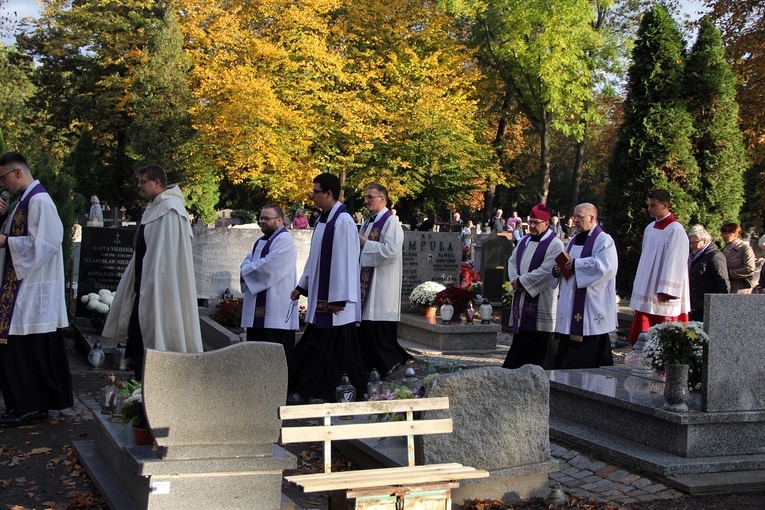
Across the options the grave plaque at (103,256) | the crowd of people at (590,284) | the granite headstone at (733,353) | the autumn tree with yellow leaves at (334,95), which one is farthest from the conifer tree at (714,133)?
the autumn tree with yellow leaves at (334,95)

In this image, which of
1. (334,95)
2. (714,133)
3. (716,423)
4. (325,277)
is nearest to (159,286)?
(325,277)

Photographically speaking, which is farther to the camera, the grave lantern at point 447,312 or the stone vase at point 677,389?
the grave lantern at point 447,312

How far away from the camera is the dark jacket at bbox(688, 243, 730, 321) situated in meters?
10.9

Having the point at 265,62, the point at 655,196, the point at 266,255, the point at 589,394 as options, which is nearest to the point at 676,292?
the point at 655,196

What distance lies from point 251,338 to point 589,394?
12.7 ft

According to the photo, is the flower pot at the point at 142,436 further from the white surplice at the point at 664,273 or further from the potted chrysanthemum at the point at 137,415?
the white surplice at the point at 664,273

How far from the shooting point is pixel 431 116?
36094 millimetres

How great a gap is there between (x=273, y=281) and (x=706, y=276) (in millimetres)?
5262

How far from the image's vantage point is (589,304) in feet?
31.7

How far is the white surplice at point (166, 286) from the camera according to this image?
715 cm

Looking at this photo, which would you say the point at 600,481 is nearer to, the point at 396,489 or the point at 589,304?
the point at 396,489

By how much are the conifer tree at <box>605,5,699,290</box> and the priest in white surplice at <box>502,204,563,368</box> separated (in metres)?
5.57

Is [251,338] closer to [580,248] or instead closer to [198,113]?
[580,248]

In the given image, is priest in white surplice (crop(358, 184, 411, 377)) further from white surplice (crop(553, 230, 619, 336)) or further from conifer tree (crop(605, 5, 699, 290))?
conifer tree (crop(605, 5, 699, 290))
